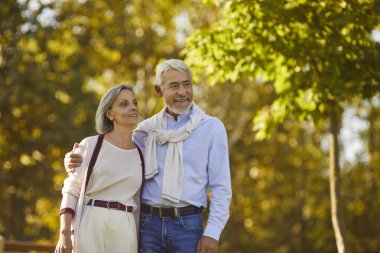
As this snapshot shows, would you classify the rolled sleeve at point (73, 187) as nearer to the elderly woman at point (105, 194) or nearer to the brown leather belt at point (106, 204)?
the elderly woman at point (105, 194)

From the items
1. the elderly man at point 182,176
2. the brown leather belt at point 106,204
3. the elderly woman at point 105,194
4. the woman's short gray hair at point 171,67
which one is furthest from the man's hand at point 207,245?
the woman's short gray hair at point 171,67

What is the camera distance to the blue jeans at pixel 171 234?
14.2ft

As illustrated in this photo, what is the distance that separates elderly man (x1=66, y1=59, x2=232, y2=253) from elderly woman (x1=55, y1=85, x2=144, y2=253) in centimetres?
8

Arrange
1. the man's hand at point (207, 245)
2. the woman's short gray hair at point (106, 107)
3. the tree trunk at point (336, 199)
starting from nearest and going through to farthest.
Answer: the man's hand at point (207, 245), the woman's short gray hair at point (106, 107), the tree trunk at point (336, 199)

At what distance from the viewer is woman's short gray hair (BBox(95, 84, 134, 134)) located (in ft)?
15.3

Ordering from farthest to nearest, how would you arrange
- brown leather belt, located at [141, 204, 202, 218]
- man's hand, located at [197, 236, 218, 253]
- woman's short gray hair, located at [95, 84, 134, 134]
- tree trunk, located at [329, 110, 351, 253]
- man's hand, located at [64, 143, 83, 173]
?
tree trunk, located at [329, 110, 351, 253], woman's short gray hair, located at [95, 84, 134, 134], man's hand, located at [64, 143, 83, 173], brown leather belt, located at [141, 204, 202, 218], man's hand, located at [197, 236, 218, 253]

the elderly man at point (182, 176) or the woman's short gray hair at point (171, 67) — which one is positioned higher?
the woman's short gray hair at point (171, 67)

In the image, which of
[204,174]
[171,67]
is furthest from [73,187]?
[171,67]

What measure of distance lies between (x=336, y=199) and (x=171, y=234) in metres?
3.36

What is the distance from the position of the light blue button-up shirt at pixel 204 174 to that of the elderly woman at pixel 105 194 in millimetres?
136

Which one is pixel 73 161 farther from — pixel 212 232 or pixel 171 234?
pixel 212 232

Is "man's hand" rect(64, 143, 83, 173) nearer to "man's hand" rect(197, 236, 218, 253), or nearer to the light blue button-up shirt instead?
the light blue button-up shirt

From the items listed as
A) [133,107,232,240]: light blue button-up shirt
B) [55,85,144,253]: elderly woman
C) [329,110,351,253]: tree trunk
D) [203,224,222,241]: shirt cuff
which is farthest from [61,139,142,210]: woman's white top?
[329,110,351,253]: tree trunk

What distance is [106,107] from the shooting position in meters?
4.67
